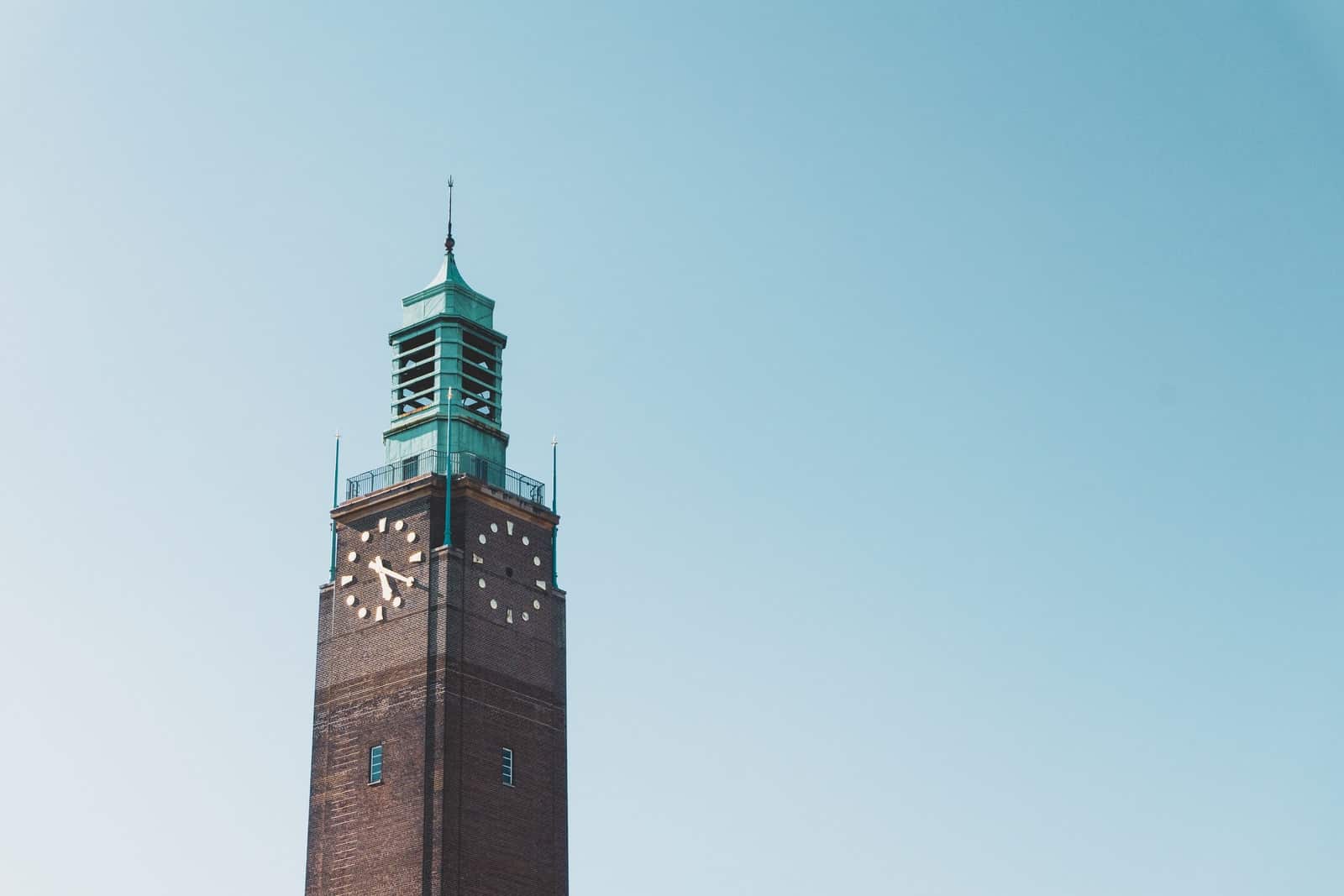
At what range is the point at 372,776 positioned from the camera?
280 ft

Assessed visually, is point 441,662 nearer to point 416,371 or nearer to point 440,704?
point 440,704

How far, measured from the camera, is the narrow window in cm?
8525

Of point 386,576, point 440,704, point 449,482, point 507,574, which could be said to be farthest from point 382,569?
point 440,704

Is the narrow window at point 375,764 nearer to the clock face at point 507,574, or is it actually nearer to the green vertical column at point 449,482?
the clock face at point 507,574

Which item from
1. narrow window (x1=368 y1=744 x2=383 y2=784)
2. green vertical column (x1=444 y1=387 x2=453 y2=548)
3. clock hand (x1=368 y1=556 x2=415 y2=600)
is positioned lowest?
narrow window (x1=368 y1=744 x2=383 y2=784)

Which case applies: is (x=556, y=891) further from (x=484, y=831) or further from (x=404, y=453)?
(x=404, y=453)

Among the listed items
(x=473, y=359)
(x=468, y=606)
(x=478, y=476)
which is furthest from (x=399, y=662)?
(x=473, y=359)

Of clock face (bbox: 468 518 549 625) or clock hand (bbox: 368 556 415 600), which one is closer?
clock hand (bbox: 368 556 415 600)

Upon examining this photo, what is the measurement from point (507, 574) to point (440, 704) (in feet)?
25.5

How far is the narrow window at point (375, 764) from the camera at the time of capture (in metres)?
85.2

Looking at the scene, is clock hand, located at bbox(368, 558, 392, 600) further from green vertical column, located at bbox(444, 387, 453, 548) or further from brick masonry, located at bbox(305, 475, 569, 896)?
green vertical column, located at bbox(444, 387, 453, 548)

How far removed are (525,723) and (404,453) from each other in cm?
1363

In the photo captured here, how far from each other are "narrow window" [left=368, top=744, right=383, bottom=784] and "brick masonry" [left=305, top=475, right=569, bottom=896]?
25 cm

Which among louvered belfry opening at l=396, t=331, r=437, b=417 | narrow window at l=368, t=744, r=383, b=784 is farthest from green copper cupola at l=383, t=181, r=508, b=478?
narrow window at l=368, t=744, r=383, b=784
